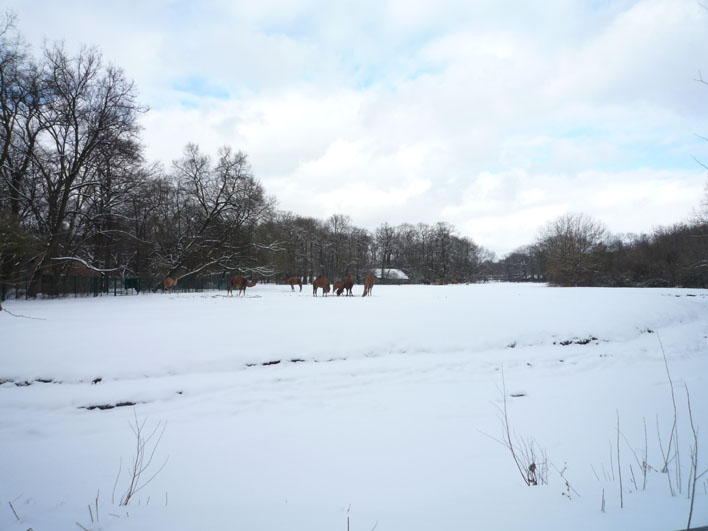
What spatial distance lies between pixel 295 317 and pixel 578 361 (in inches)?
353

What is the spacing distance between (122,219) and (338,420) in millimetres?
Result: 22693

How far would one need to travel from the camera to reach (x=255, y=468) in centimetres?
515

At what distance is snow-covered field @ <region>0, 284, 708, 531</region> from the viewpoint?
3.48 metres

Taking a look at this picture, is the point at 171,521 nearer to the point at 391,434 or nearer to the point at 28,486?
the point at 28,486

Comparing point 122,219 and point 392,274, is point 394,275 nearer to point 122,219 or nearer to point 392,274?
point 392,274

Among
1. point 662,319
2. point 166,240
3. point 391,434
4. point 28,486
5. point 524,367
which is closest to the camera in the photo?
point 28,486

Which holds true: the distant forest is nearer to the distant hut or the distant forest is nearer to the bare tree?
the bare tree

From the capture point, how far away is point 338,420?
6.71 metres

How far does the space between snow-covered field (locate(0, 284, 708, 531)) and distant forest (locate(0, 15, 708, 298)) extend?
543 cm

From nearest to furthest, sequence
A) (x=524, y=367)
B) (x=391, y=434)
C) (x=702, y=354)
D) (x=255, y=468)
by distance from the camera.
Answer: (x=255, y=468) → (x=391, y=434) → (x=524, y=367) → (x=702, y=354)

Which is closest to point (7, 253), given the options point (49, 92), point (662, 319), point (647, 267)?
point (49, 92)

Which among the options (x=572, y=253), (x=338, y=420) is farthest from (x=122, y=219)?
(x=572, y=253)

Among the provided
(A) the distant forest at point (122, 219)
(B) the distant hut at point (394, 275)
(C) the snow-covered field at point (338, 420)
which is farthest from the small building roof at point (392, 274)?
(C) the snow-covered field at point (338, 420)

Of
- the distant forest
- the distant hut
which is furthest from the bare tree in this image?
the distant hut
